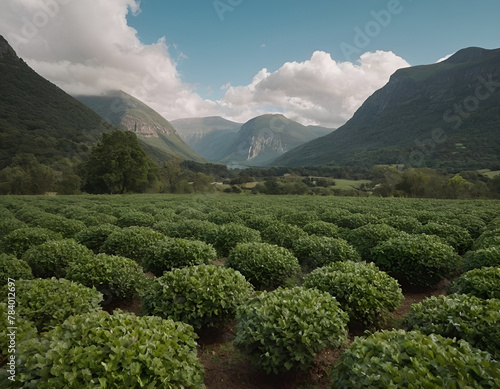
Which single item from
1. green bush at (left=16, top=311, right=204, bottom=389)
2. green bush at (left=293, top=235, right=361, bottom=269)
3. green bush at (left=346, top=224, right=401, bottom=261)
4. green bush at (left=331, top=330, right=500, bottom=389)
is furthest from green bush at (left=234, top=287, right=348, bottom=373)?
green bush at (left=346, top=224, right=401, bottom=261)

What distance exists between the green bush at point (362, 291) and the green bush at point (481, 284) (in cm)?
161

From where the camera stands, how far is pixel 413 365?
3424mm

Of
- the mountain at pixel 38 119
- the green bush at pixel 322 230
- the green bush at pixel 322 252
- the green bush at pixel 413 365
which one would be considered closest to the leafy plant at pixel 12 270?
the green bush at pixel 413 365

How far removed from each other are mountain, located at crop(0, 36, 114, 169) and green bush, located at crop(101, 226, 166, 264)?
85.5 m

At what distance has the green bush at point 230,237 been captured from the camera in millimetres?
11820

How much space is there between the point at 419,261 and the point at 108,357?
9.40 m

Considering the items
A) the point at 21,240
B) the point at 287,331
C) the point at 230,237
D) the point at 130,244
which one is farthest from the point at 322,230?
the point at 21,240

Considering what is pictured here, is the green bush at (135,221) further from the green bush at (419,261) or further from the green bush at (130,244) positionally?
the green bush at (419,261)

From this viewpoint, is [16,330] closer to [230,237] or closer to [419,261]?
[230,237]

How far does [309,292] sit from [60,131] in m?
130

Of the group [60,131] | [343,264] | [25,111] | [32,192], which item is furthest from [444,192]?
[25,111]

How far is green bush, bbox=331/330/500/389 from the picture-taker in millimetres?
3174

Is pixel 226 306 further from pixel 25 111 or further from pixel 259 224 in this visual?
pixel 25 111

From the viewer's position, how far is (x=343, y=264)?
768 cm
